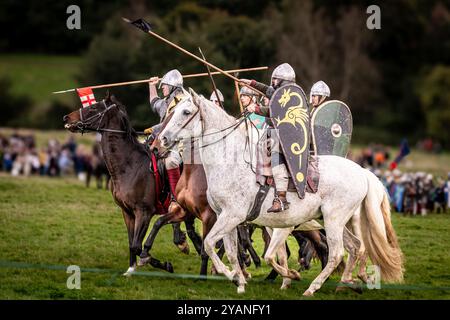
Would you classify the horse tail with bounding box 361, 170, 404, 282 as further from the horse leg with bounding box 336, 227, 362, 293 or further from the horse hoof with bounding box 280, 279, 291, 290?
the horse hoof with bounding box 280, 279, 291, 290

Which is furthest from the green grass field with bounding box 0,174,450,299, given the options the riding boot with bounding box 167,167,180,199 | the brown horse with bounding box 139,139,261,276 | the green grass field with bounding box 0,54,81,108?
the green grass field with bounding box 0,54,81,108

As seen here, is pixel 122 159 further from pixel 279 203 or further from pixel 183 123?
pixel 279 203

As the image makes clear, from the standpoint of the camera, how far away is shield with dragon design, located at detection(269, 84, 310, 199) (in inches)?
562

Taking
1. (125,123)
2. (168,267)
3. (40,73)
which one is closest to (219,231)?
(168,267)

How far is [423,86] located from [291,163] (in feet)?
191

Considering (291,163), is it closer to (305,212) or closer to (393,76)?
(305,212)

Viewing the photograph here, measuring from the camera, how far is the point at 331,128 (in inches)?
644

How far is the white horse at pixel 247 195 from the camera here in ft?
46.5

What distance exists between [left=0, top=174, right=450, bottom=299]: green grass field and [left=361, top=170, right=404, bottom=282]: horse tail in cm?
31

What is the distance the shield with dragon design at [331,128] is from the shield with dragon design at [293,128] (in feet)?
5.58

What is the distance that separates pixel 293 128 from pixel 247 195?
47.8 inches

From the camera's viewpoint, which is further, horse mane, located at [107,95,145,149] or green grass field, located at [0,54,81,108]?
green grass field, located at [0,54,81,108]

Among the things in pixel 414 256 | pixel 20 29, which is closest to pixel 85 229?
pixel 414 256

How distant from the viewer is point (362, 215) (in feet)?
50.4
